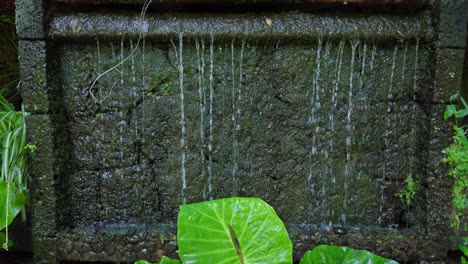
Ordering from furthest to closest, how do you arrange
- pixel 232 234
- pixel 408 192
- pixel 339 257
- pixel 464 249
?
1. pixel 408 192
2. pixel 464 249
3. pixel 339 257
4. pixel 232 234

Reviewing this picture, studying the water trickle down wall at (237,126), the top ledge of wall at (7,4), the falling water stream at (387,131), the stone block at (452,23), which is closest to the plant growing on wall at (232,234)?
the water trickle down wall at (237,126)

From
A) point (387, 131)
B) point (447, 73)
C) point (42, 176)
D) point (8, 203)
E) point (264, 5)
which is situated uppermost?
point (264, 5)

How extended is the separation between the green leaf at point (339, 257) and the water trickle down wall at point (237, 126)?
0.40 metres

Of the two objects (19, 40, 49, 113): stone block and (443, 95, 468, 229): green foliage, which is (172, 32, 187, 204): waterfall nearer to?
(19, 40, 49, 113): stone block

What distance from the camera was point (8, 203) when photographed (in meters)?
2.18

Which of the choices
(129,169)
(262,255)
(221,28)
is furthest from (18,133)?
(262,255)

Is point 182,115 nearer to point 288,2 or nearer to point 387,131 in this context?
point 288,2

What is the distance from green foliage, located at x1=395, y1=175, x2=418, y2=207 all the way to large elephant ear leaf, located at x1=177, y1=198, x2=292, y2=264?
3.12 feet

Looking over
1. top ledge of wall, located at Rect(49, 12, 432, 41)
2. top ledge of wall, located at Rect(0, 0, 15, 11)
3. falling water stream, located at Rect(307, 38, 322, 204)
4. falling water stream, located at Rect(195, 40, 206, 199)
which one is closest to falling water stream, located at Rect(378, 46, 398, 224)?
top ledge of wall, located at Rect(49, 12, 432, 41)

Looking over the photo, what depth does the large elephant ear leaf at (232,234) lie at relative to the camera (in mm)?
1705

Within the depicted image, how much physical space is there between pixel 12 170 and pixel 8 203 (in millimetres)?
175

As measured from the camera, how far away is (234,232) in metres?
1.73

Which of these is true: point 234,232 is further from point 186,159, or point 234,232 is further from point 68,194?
point 68,194

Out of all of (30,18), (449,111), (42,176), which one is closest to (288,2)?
(449,111)
